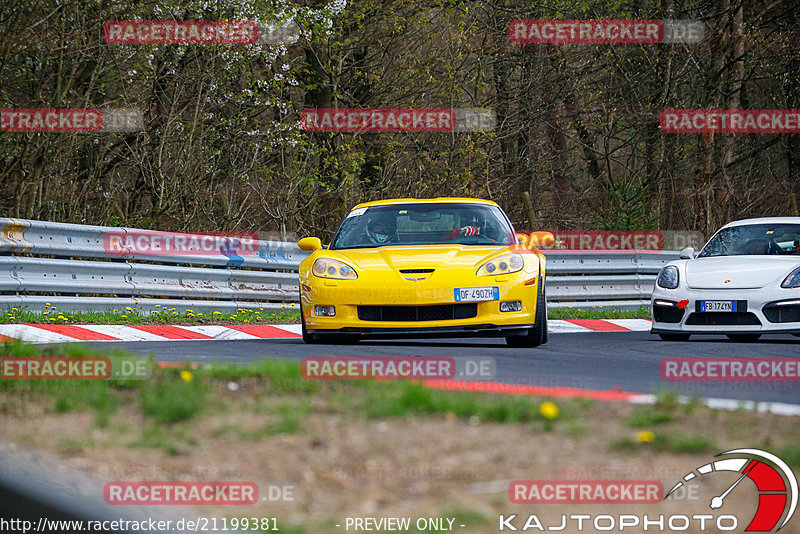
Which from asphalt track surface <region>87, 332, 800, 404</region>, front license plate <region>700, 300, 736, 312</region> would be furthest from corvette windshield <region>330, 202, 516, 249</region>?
front license plate <region>700, 300, 736, 312</region>

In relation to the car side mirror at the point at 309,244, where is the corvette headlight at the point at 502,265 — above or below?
below

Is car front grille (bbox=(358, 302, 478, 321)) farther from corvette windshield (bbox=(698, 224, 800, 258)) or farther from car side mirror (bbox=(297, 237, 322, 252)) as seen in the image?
corvette windshield (bbox=(698, 224, 800, 258))

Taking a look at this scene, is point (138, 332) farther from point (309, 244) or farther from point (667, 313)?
point (667, 313)

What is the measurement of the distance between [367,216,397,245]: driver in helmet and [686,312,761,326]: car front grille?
3010 mm

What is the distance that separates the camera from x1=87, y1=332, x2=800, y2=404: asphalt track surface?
5.87 meters

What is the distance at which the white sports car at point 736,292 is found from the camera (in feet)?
33.0

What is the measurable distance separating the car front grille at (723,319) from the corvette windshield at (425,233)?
6.55 feet

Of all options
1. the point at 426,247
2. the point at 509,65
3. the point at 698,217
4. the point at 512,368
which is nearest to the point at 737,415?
the point at 512,368

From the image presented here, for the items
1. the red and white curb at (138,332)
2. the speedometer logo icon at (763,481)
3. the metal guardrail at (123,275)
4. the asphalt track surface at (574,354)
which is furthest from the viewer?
the metal guardrail at (123,275)

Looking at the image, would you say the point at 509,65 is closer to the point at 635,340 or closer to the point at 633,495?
the point at 635,340

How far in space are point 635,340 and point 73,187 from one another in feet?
26.5

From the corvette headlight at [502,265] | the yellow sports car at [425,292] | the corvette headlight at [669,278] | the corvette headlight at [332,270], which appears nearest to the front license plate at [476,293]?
the yellow sports car at [425,292]

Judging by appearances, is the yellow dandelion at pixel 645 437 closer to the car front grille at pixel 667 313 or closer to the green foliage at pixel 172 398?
the green foliage at pixel 172 398

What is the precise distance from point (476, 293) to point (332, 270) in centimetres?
126
